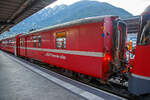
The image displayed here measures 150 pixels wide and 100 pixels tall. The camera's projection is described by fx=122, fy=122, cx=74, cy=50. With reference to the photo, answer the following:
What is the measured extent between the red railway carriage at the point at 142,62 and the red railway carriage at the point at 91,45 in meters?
1.38

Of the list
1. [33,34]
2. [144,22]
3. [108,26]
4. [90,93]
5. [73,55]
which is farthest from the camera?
[33,34]

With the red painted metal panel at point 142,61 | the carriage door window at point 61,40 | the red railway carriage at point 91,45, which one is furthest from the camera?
the carriage door window at point 61,40

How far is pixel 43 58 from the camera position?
9.64 m

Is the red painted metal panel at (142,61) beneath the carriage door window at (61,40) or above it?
beneath

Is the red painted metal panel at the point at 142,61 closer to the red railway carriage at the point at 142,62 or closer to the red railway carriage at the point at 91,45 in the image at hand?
the red railway carriage at the point at 142,62

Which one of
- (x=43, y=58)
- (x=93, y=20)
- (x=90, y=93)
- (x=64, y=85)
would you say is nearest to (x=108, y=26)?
(x=93, y=20)

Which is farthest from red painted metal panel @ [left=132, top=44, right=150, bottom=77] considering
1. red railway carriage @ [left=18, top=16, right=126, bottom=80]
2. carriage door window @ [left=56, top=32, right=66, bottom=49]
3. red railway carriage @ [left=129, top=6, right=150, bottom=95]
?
carriage door window @ [left=56, top=32, right=66, bottom=49]

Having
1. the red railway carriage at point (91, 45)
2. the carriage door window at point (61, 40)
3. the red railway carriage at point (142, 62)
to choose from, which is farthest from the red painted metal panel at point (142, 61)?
the carriage door window at point (61, 40)

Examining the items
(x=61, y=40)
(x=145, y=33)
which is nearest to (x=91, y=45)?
(x=145, y=33)

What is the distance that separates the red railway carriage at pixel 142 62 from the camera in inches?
138

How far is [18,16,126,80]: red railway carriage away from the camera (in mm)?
4980

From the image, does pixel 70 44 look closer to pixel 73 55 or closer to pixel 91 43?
pixel 73 55

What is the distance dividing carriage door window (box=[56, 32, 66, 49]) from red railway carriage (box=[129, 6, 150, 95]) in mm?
4075

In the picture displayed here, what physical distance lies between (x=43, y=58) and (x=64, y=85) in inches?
184
